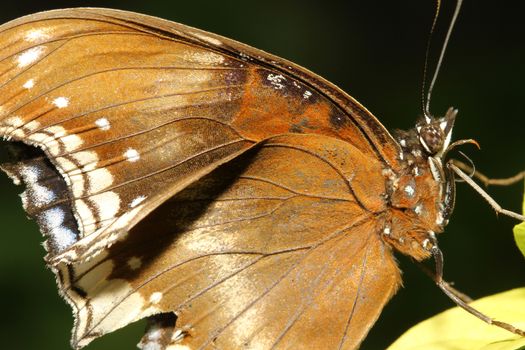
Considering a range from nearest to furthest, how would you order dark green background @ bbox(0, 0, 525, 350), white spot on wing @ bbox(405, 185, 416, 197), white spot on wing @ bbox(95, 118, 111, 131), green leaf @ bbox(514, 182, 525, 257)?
green leaf @ bbox(514, 182, 525, 257)
white spot on wing @ bbox(95, 118, 111, 131)
white spot on wing @ bbox(405, 185, 416, 197)
dark green background @ bbox(0, 0, 525, 350)

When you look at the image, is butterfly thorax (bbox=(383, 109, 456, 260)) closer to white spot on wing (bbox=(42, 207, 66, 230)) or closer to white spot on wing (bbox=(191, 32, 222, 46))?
white spot on wing (bbox=(191, 32, 222, 46))

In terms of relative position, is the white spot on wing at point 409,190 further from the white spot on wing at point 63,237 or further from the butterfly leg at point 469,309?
the white spot on wing at point 63,237

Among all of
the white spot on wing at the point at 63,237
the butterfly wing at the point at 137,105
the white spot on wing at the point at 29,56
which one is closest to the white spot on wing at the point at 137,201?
the butterfly wing at the point at 137,105

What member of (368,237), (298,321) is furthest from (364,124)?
(298,321)

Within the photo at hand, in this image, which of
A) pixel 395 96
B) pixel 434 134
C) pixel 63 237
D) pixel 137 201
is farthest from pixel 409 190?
pixel 395 96

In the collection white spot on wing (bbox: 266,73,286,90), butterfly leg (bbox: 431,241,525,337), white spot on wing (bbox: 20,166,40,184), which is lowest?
butterfly leg (bbox: 431,241,525,337)

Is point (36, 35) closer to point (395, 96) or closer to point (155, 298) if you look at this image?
point (155, 298)

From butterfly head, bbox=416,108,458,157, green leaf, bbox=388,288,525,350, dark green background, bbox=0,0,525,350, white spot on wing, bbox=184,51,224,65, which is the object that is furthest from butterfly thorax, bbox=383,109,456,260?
dark green background, bbox=0,0,525,350
